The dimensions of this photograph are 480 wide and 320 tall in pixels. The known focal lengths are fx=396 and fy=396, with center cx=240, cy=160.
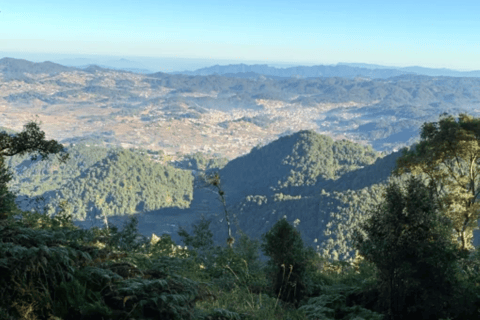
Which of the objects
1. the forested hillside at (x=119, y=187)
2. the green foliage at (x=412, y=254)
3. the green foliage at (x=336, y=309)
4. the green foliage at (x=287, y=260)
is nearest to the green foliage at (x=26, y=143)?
the green foliage at (x=287, y=260)

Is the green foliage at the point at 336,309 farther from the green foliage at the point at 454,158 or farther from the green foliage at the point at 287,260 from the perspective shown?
the green foliage at the point at 454,158

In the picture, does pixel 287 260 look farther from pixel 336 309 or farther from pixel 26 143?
pixel 26 143

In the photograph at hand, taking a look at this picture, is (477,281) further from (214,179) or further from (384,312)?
(214,179)

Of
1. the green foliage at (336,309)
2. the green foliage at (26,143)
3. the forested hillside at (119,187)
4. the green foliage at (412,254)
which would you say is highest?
the green foliage at (26,143)

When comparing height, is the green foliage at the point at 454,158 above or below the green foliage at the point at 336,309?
above

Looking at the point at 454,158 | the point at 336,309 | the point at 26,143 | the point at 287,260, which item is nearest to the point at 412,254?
the point at 336,309

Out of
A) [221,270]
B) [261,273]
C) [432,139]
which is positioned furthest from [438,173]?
[221,270]
